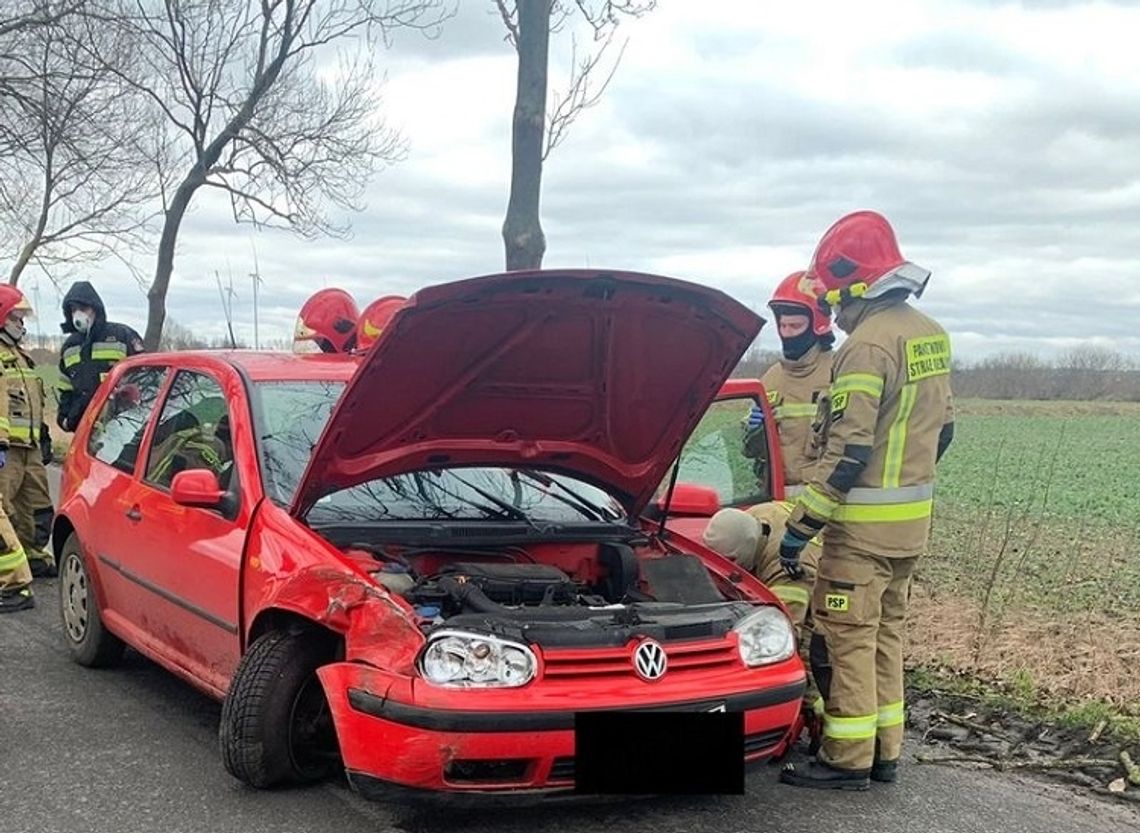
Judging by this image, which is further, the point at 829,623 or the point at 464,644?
the point at 829,623

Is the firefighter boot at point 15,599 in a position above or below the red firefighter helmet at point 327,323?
below

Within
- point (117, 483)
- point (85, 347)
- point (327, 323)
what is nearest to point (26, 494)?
point (85, 347)

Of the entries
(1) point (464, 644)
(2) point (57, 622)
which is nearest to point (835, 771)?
(1) point (464, 644)

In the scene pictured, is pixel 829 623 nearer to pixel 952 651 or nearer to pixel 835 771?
pixel 835 771

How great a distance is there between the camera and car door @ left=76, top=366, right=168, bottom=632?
515 cm

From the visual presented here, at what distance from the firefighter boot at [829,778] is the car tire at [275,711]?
5.81ft

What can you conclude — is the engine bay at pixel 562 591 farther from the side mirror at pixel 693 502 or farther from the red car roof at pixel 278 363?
the red car roof at pixel 278 363

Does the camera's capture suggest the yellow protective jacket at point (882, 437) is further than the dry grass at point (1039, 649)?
No

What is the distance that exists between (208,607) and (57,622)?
2725mm

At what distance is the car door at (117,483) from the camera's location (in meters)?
5.15

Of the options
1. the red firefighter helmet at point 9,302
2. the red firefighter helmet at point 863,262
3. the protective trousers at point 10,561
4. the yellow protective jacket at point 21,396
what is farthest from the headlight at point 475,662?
the red firefighter helmet at point 9,302

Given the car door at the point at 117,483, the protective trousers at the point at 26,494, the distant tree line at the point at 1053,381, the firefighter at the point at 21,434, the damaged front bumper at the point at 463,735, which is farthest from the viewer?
the distant tree line at the point at 1053,381

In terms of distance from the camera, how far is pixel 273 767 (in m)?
3.91

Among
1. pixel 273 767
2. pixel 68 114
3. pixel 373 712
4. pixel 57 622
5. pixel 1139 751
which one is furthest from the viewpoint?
pixel 68 114
